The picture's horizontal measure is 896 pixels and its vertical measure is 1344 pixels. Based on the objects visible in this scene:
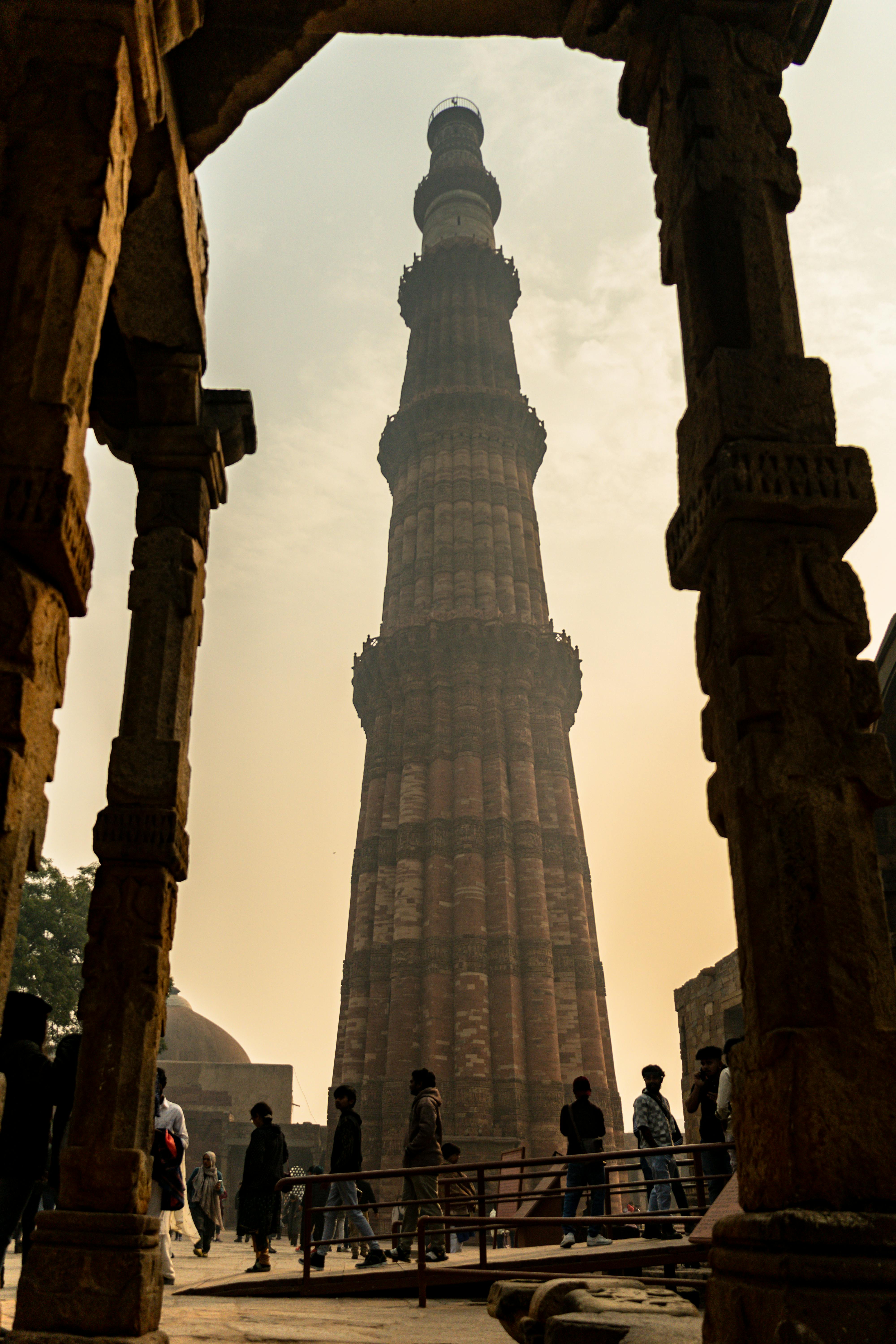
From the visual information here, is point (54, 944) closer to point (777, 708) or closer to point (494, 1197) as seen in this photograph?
point (494, 1197)

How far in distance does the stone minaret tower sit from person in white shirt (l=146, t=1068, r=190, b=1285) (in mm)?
15222

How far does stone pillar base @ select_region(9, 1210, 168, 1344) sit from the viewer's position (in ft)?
12.7

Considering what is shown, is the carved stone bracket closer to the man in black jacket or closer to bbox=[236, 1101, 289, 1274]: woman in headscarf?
the man in black jacket

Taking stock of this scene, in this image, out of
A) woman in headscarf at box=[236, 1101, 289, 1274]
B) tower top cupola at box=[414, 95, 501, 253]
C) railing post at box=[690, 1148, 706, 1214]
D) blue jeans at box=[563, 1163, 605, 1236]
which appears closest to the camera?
railing post at box=[690, 1148, 706, 1214]

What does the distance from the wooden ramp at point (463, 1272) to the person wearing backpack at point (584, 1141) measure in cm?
40

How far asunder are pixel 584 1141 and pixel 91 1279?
4820mm

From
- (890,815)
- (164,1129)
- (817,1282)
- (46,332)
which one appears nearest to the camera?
(817,1282)

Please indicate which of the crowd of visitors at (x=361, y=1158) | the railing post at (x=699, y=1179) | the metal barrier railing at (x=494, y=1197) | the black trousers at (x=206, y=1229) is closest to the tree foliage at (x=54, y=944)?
the black trousers at (x=206, y=1229)

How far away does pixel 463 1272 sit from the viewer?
6355 mm

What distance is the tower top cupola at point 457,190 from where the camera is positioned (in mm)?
36562

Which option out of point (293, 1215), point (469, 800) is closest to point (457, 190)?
point (469, 800)

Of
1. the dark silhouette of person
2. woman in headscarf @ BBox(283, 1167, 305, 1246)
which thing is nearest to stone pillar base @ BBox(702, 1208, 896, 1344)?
the dark silhouette of person

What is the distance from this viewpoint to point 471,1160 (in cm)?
2170

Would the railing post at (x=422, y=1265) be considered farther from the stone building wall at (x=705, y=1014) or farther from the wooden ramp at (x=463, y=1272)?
the stone building wall at (x=705, y=1014)
